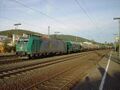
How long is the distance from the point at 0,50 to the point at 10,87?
43372 millimetres

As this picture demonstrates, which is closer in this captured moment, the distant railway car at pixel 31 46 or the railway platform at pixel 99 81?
the railway platform at pixel 99 81

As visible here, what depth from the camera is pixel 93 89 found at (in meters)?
10.7

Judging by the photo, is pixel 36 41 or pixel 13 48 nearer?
pixel 36 41

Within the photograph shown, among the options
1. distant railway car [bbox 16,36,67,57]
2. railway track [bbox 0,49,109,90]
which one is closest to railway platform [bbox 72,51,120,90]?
railway track [bbox 0,49,109,90]

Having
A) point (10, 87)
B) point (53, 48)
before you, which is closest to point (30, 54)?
point (53, 48)

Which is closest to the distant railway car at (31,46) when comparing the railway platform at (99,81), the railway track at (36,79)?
the railway track at (36,79)

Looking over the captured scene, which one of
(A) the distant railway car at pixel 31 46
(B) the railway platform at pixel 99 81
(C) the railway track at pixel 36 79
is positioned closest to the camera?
(C) the railway track at pixel 36 79

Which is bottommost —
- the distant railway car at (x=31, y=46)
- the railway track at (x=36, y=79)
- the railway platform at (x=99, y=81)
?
the railway platform at (x=99, y=81)

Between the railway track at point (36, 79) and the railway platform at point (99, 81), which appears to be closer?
the railway track at point (36, 79)

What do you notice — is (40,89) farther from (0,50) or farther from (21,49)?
(0,50)

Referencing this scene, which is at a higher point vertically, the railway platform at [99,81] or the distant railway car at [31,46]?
the distant railway car at [31,46]

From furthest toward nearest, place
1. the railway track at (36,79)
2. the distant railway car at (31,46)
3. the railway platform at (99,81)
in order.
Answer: the distant railway car at (31,46), the railway platform at (99,81), the railway track at (36,79)

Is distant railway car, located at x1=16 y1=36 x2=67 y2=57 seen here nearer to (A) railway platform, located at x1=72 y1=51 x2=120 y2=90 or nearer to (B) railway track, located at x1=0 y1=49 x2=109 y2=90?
(B) railway track, located at x1=0 y1=49 x2=109 y2=90

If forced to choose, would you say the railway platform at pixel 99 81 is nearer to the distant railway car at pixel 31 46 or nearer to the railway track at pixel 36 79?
the railway track at pixel 36 79
